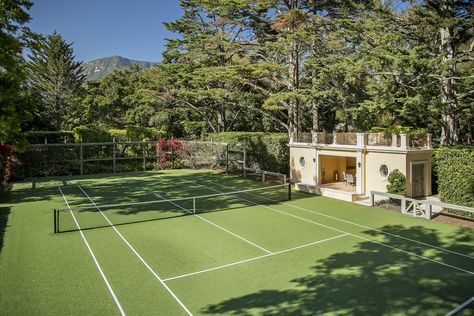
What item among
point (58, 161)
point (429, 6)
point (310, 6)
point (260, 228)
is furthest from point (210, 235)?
point (310, 6)

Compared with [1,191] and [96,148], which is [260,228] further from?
[96,148]

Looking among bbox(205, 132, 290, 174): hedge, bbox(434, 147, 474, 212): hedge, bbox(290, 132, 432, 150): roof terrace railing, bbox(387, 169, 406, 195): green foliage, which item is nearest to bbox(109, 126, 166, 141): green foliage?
bbox(205, 132, 290, 174): hedge

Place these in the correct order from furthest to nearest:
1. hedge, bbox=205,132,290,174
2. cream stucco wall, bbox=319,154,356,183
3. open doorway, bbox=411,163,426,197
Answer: hedge, bbox=205,132,290,174
cream stucco wall, bbox=319,154,356,183
open doorway, bbox=411,163,426,197

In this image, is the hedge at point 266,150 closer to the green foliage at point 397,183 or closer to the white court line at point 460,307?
the green foliage at point 397,183

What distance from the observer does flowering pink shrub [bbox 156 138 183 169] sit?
32513 mm

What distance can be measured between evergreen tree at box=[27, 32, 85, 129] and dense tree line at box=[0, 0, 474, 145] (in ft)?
0.49

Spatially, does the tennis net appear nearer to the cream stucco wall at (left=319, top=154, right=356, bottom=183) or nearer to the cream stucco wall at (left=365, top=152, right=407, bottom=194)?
the cream stucco wall at (left=319, top=154, right=356, bottom=183)

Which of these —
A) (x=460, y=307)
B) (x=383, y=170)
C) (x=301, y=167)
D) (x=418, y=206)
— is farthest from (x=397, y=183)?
(x=460, y=307)

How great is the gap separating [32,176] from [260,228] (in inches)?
860

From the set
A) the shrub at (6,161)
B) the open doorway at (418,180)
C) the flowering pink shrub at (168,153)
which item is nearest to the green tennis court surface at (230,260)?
the shrub at (6,161)

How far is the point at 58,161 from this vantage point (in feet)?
92.5

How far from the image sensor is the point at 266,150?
27859mm

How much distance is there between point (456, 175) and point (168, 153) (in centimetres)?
2389

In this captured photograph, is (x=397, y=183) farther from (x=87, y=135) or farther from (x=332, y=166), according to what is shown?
(x=87, y=135)
